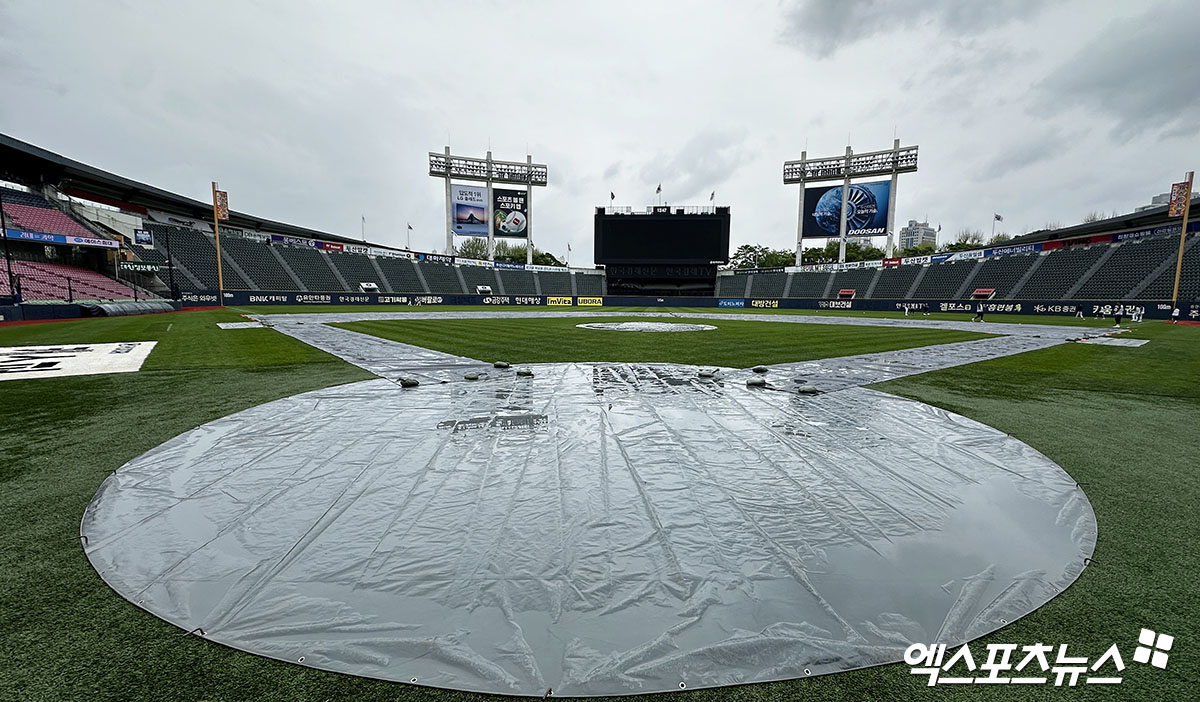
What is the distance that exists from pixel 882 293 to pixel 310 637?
52.3 meters

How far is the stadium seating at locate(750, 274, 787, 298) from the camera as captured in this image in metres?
52.8

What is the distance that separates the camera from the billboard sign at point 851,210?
4888 cm

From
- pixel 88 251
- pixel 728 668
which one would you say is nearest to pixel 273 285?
pixel 88 251

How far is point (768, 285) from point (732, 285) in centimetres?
428

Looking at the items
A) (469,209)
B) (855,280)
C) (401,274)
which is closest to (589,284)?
(469,209)

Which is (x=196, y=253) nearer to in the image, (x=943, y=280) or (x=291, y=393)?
(x=291, y=393)

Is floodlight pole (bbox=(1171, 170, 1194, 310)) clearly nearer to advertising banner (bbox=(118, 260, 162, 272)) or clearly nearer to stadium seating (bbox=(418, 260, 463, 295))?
stadium seating (bbox=(418, 260, 463, 295))

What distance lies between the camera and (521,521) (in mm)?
2973

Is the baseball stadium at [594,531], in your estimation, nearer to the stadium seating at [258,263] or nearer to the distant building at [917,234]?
the stadium seating at [258,263]

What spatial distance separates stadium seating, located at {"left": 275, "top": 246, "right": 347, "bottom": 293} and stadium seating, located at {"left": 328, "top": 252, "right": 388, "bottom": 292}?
3.22ft

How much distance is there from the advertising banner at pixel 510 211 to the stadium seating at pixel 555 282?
5.65 meters

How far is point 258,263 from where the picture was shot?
1631 inches

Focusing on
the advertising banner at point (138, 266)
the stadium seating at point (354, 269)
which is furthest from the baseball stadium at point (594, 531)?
the stadium seating at point (354, 269)

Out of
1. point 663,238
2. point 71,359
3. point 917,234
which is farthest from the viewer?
point 917,234
